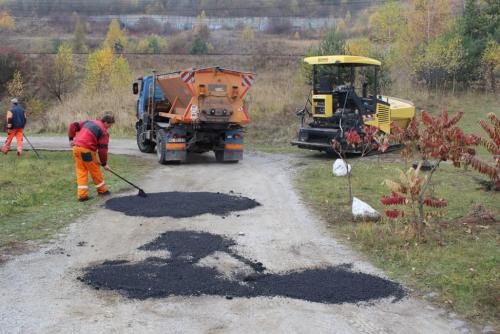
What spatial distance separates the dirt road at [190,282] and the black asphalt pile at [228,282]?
1.1 inches

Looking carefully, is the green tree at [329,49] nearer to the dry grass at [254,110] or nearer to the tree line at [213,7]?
the dry grass at [254,110]

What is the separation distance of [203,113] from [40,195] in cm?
536

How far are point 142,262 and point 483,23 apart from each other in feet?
91.1

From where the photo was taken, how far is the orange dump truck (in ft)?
48.3

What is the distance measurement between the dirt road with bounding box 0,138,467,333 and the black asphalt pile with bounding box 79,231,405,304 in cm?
3

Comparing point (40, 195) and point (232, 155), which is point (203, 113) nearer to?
point (232, 155)

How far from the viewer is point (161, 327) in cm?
478

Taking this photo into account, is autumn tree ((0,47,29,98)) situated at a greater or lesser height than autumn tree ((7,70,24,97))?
greater

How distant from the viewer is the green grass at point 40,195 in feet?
26.6

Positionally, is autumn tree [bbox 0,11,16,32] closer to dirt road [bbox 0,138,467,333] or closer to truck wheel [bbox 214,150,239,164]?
truck wheel [bbox 214,150,239,164]

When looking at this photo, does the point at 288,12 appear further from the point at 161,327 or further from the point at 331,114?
the point at 161,327

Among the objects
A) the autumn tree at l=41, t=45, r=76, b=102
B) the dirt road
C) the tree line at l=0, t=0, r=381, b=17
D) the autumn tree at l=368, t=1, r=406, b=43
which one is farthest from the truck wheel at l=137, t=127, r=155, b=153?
the tree line at l=0, t=0, r=381, b=17

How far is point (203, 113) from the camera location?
1478 centimetres

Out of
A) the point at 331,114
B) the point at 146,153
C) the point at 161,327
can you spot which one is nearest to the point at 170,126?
the point at 146,153
